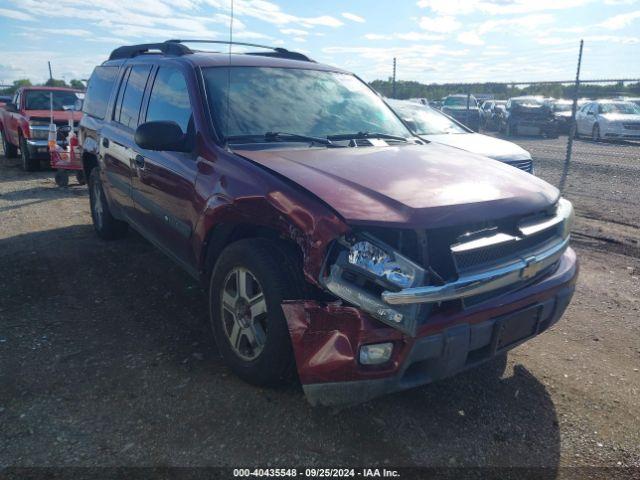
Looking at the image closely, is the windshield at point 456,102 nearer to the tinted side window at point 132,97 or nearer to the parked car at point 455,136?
the parked car at point 455,136

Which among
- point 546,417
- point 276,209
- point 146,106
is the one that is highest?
point 146,106

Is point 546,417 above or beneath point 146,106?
beneath

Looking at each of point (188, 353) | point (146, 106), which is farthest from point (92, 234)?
point (188, 353)

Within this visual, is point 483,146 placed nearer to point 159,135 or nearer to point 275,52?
point 275,52

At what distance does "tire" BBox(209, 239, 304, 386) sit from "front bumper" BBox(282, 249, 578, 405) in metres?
0.20

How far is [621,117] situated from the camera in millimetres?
18453

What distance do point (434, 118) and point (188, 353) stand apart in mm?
6279

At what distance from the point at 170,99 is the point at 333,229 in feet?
7.30

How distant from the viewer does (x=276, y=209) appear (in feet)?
9.00

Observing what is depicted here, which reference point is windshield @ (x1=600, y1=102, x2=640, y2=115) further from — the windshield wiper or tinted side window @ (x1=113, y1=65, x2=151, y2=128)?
tinted side window @ (x1=113, y1=65, x2=151, y2=128)

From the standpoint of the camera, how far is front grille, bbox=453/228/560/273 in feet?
8.30

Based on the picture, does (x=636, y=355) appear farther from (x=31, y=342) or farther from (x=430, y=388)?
(x=31, y=342)

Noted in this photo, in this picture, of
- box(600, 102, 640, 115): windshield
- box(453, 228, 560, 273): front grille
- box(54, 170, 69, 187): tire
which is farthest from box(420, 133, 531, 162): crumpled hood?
box(600, 102, 640, 115): windshield

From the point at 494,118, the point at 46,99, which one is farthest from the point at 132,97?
the point at 494,118
